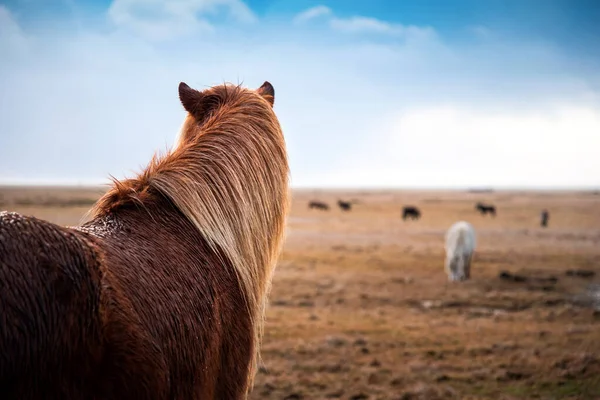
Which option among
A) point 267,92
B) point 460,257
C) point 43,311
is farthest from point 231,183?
point 460,257

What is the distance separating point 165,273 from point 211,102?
1.19 meters

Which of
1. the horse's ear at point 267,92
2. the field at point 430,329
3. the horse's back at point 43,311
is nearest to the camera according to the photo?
the horse's back at point 43,311

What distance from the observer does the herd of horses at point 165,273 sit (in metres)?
1.27

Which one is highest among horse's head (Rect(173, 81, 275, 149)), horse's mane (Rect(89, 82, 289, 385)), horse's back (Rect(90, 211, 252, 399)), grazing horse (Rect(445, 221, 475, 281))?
horse's head (Rect(173, 81, 275, 149))

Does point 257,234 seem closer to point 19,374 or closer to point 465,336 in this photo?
point 19,374

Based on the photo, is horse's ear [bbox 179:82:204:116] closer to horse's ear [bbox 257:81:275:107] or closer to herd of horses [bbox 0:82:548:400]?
herd of horses [bbox 0:82:548:400]

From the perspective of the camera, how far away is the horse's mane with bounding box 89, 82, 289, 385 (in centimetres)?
207

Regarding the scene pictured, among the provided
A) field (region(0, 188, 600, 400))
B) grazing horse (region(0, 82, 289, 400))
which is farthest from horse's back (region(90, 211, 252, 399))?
field (region(0, 188, 600, 400))

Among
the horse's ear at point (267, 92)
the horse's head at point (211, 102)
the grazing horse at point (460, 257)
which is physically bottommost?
the grazing horse at point (460, 257)

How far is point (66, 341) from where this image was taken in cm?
129

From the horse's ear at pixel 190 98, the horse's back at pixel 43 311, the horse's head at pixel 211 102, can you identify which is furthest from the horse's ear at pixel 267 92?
the horse's back at pixel 43 311

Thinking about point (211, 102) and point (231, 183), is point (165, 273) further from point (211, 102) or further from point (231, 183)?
point (211, 102)

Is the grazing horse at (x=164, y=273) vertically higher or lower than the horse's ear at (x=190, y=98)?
lower

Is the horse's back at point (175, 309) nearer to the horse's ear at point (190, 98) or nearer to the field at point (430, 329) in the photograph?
the horse's ear at point (190, 98)
